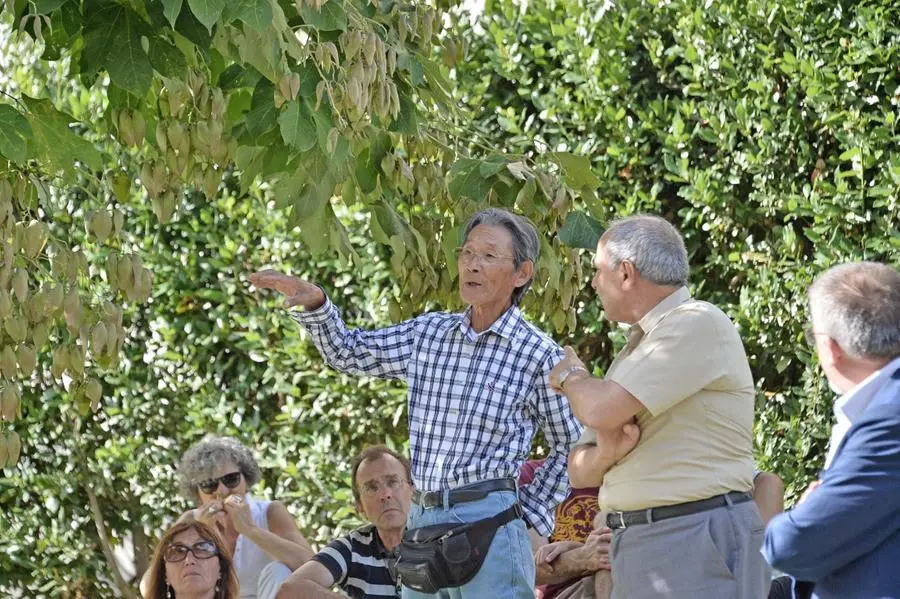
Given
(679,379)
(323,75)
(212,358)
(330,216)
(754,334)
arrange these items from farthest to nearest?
(212,358) < (754,334) < (330,216) < (323,75) < (679,379)

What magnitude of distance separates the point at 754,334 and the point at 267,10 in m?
2.58

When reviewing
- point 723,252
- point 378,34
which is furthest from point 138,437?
point 378,34

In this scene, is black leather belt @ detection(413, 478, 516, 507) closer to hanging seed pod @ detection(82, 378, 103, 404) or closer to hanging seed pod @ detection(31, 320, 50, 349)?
hanging seed pod @ detection(82, 378, 103, 404)

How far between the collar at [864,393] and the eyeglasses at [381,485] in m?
2.39

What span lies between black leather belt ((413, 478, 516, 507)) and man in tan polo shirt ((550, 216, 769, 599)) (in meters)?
0.46

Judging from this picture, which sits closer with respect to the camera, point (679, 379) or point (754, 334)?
point (679, 379)

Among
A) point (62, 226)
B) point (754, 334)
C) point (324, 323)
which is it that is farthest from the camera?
point (62, 226)

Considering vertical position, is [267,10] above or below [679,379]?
above

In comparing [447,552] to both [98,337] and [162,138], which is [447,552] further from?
[162,138]

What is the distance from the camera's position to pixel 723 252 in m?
5.72

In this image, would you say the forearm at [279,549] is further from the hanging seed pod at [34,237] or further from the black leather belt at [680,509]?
the black leather belt at [680,509]

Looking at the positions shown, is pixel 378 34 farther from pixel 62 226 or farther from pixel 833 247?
pixel 62 226

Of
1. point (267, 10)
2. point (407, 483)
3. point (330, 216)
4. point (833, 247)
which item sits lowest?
point (407, 483)

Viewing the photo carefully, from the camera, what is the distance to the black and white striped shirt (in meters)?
4.96
